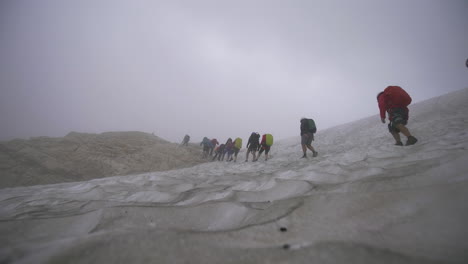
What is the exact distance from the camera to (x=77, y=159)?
844 centimetres

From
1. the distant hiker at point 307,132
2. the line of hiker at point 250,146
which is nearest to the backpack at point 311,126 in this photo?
the distant hiker at point 307,132

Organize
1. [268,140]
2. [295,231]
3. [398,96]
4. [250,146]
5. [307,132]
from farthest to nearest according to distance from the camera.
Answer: [250,146] → [268,140] → [307,132] → [398,96] → [295,231]

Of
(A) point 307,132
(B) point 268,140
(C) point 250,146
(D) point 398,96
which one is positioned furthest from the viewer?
(C) point 250,146

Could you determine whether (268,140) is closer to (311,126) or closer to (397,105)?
(311,126)

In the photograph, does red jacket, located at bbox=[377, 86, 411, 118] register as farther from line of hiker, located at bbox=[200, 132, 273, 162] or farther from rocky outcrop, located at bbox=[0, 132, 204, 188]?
rocky outcrop, located at bbox=[0, 132, 204, 188]

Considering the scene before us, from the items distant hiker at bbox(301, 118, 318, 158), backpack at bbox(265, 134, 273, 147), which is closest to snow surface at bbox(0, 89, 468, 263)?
distant hiker at bbox(301, 118, 318, 158)

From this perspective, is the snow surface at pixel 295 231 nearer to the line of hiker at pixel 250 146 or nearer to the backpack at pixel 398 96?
the backpack at pixel 398 96

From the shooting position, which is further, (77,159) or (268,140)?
(77,159)

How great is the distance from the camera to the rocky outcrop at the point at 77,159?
667 centimetres

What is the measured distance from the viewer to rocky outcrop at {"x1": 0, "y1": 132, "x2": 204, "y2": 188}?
667cm

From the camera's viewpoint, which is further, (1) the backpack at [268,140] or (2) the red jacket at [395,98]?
(1) the backpack at [268,140]

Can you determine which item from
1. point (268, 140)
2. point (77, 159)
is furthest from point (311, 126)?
point (77, 159)

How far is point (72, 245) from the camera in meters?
0.78

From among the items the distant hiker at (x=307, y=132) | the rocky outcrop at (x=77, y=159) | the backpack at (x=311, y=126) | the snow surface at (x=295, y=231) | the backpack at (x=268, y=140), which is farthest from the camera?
the backpack at (x=268, y=140)
